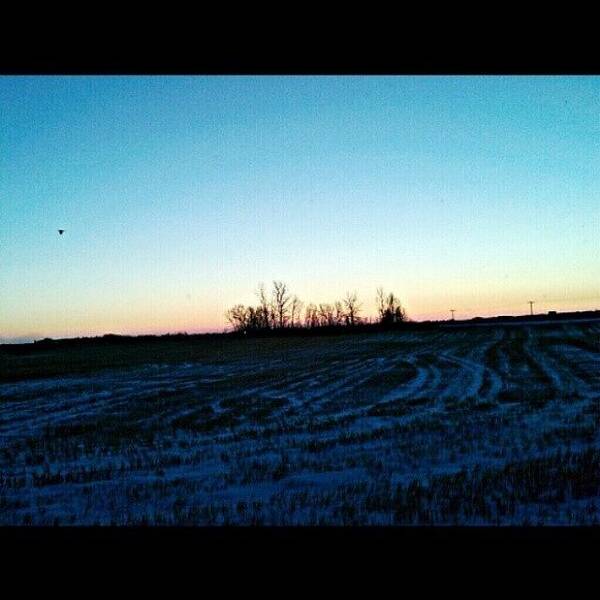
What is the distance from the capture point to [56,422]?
1355 centimetres

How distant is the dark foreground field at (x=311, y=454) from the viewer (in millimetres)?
5770

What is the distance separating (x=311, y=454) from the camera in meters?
8.71

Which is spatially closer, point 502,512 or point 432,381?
point 502,512

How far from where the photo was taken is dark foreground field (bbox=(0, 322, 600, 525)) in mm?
5770
